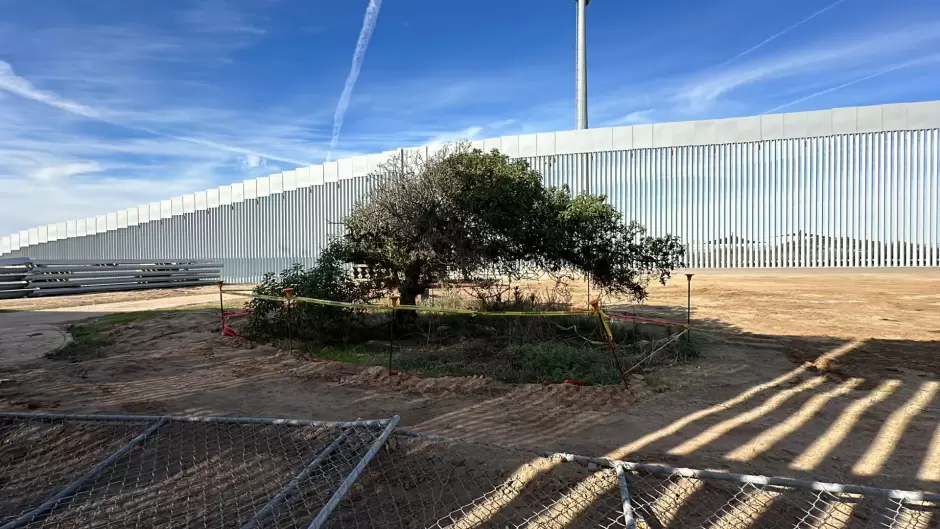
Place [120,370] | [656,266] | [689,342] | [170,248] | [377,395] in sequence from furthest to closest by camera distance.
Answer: [170,248]
[656,266]
[689,342]
[120,370]
[377,395]

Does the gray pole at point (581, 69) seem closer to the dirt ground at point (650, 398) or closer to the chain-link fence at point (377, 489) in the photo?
the dirt ground at point (650, 398)

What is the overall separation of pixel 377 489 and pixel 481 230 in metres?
5.74

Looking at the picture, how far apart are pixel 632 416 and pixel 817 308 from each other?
10.8 metres

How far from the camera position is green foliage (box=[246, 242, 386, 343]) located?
933 centimetres

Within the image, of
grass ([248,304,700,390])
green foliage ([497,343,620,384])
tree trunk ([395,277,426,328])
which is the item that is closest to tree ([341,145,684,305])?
tree trunk ([395,277,426,328])

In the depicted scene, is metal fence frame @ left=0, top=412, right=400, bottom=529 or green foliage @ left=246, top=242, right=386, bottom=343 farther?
green foliage @ left=246, top=242, right=386, bottom=343

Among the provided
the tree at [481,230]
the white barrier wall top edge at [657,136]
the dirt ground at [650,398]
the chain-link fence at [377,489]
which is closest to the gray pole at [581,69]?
the white barrier wall top edge at [657,136]

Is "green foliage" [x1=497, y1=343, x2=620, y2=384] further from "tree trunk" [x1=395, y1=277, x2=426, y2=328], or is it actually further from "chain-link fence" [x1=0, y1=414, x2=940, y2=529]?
"tree trunk" [x1=395, y1=277, x2=426, y2=328]

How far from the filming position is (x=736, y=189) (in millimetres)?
22281

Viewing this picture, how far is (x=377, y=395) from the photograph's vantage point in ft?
20.2

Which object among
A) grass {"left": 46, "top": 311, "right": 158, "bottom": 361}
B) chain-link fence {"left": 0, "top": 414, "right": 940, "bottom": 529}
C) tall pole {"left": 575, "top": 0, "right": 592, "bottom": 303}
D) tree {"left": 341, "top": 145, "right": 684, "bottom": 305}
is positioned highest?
tall pole {"left": 575, "top": 0, "right": 592, "bottom": 303}

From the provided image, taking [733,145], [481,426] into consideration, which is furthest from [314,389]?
[733,145]

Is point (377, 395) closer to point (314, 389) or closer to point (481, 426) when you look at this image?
point (314, 389)

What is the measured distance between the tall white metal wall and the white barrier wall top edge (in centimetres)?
5
